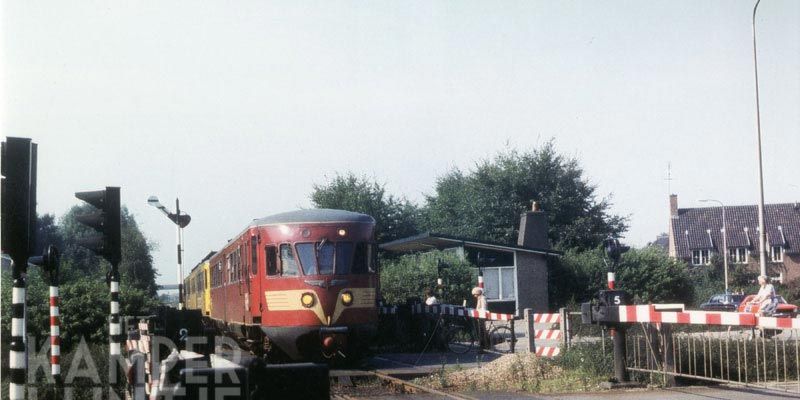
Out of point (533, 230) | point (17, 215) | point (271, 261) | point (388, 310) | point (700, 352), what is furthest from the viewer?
point (533, 230)

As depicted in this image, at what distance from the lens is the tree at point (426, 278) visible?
102ft

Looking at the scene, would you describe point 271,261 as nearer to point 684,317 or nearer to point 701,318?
point 684,317

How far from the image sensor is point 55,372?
10000 millimetres

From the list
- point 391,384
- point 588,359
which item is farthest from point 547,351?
point 391,384

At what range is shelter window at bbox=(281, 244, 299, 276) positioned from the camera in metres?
17.2

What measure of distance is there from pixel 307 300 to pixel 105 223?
649 centimetres

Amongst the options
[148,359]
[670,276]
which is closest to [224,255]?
[148,359]

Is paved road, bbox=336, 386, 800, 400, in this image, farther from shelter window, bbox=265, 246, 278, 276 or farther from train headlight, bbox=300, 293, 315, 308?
shelter window, bbox=265, 246, 278, 276

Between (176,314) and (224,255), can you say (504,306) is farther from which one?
(176,314)

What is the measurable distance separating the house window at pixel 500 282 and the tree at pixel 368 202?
21.8 metres

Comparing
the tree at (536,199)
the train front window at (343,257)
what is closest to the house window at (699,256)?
the tree at (536,199)

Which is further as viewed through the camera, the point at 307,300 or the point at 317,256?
the point at 317,256

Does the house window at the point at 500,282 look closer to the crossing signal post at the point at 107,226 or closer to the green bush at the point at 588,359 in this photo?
the green bush at the point at 588,359

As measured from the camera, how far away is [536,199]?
62000mm
